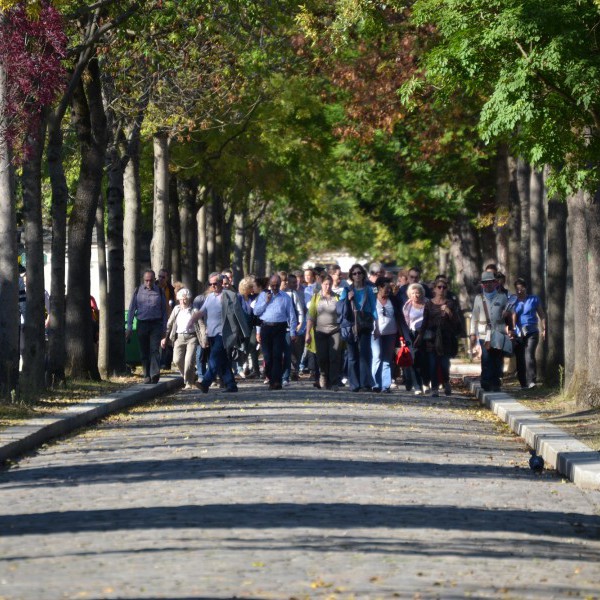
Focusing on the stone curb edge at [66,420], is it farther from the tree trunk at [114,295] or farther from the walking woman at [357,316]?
the walking woman at [357,316]

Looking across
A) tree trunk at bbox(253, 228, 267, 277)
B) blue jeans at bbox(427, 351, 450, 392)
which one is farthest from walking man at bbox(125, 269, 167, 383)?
tree trunk at bbox(253, 228, 267, 277)

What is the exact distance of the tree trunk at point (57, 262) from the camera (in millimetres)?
26125

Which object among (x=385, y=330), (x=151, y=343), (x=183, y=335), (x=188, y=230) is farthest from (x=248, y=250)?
(x=385, y=330)

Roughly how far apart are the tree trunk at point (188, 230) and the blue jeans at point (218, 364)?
17716 millimetres

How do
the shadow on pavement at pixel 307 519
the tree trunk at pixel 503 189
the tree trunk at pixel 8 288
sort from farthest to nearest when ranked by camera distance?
the tree trunk at pixel 503 189, the tree trunk at pixel 8 288, the shadow on pavement at pixel 307 519

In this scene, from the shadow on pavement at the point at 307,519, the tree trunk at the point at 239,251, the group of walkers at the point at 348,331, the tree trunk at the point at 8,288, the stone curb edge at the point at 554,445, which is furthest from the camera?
the tree trunk at the point at 239,251

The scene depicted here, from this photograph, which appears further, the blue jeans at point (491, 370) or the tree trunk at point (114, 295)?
the tree trunk at point (114, 295)

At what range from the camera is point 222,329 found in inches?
1072

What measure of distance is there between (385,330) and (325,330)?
1040mm

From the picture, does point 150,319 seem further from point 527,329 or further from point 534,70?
point 534,70

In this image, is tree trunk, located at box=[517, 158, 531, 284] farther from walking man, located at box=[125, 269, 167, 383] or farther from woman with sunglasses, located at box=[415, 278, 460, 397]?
walking man, located at box=[125, 269, 167, 383]

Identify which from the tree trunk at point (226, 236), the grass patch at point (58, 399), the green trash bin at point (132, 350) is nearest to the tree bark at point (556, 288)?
the grass patch at point (58, 399)

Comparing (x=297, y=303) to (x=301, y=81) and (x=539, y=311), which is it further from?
(x=301, y=81)

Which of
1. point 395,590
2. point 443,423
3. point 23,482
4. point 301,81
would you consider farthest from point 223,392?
point 395,590
